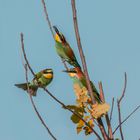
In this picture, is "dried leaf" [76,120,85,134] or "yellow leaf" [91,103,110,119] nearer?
"yellow leaf" [91,103,110,119]

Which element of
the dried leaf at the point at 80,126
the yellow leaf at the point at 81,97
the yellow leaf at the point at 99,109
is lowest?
the dried leaf at the point at 80,126

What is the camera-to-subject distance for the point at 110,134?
236cm

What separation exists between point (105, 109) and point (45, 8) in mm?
835

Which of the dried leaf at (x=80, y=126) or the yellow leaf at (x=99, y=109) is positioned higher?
the yellow leaf at (x=99, y=109)

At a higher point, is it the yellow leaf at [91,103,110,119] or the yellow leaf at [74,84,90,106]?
the yellow leaf at [74,84,90,106]

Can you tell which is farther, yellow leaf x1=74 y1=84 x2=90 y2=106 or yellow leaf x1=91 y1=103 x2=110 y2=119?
yellow leaf x1=74 y1=84 x2=90 y2=106

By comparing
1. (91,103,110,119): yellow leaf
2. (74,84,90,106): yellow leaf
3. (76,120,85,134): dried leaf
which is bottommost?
(76,120,85,134): dried leaf

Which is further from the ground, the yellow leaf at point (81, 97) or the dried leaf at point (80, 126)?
the yellow leaf at point (81, 97)

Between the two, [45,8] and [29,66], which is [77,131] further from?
[45,8]

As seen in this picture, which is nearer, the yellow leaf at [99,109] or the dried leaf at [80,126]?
the yellow leaf at [99,109]

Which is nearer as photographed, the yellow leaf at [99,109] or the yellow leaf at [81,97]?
the yellow leaf at [99,109]

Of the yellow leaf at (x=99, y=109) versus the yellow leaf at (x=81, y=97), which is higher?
the yellow leaf at (x=81, y=97)

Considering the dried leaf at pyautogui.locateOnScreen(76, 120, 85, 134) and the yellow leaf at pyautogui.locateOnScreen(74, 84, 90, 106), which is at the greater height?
the yellow leaf at pyautogui.locateOnScreen(74, 84, 90, 106)

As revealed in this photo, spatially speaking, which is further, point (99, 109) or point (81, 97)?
point (81, 97)
